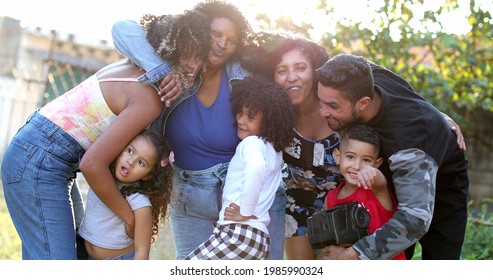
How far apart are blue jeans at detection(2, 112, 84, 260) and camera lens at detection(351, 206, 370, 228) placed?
1400 millimetres

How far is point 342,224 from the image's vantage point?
336 centimetres

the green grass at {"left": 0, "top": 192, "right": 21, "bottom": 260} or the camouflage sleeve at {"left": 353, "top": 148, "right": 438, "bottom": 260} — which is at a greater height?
the camouflage sleeve at {"left": 353, "top": 148, "right": 438, "bottom": 260}

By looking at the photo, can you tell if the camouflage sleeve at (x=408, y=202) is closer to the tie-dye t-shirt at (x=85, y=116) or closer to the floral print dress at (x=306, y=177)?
the floral print dress at (x=306, y=177)

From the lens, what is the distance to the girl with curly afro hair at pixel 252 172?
315 cm

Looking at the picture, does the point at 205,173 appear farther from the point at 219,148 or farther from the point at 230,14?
the point at 230,14

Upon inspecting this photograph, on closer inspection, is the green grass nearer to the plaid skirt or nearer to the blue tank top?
the blue tank top

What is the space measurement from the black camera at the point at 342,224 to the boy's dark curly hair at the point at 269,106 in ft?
1.43

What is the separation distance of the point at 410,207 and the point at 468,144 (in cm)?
757

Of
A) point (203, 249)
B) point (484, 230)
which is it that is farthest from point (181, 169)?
point (484, 230)

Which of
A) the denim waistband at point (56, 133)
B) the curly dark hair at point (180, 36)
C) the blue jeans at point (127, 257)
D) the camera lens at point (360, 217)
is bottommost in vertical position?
the blue jeans at point (127, 257)

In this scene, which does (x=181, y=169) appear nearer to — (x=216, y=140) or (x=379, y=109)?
(x=216, y=140)

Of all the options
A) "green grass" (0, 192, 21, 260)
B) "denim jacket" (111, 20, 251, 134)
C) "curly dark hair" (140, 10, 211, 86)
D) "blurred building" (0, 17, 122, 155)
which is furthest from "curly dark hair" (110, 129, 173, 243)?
"blurred building" (0, 17, 122, 155)

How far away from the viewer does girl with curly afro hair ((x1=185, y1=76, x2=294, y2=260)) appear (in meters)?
3.15

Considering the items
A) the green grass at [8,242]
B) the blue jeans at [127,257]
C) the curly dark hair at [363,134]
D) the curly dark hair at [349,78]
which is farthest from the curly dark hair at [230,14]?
the green grass at [8,242]
